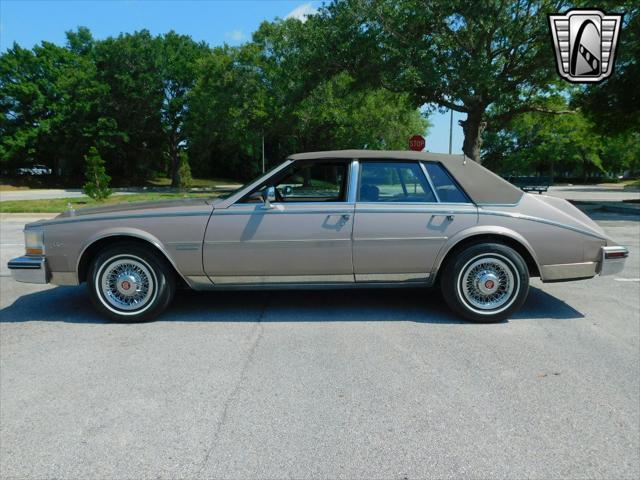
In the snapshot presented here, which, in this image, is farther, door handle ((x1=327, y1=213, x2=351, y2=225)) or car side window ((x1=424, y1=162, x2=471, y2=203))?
car side window ((x1=424, y1=162, x2=471, y2=203))

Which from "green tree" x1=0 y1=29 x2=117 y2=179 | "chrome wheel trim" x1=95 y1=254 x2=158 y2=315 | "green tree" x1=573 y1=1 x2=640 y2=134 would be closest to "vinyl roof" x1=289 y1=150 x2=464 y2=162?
"chrome wheel trim" x1=95 y1=254 x2=158 y2=315

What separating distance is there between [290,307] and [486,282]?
1.96 m

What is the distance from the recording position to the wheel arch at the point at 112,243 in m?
4.33

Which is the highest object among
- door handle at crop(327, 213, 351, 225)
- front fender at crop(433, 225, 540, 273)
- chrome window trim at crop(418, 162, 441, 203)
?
chrome window trim at crop(418, 162, 441, 203)

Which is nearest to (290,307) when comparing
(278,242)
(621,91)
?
(278,242)

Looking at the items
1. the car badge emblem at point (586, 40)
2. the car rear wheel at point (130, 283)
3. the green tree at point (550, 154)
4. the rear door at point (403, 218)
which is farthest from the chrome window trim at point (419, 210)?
the green tree at point (550, 154)

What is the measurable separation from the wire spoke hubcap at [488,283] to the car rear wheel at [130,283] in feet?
9.11

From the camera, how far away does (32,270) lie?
14.4ft

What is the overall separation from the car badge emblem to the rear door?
1061 centimetres

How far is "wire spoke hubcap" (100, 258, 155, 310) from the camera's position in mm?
4445

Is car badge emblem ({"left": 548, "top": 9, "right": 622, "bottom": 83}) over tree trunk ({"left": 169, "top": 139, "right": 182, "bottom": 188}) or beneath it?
over

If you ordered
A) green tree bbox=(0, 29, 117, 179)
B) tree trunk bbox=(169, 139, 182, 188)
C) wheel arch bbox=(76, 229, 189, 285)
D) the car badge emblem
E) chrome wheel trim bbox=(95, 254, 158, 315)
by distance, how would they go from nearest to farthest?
wheel arch bbox=(76, 229, 189, 285), chrome wheel trim bbox=(95, 254, 158, 315), the car badge emblem, tree trunk bbox=(169, 139, 182, 188), green tree bbox=(0, 29, 117, 179)

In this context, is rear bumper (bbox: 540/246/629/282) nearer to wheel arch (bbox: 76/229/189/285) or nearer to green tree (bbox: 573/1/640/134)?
wheel arch (bbox: 76/229/189/285)

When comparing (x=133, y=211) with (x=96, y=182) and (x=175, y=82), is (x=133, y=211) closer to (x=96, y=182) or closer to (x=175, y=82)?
(x=96, y=182)
